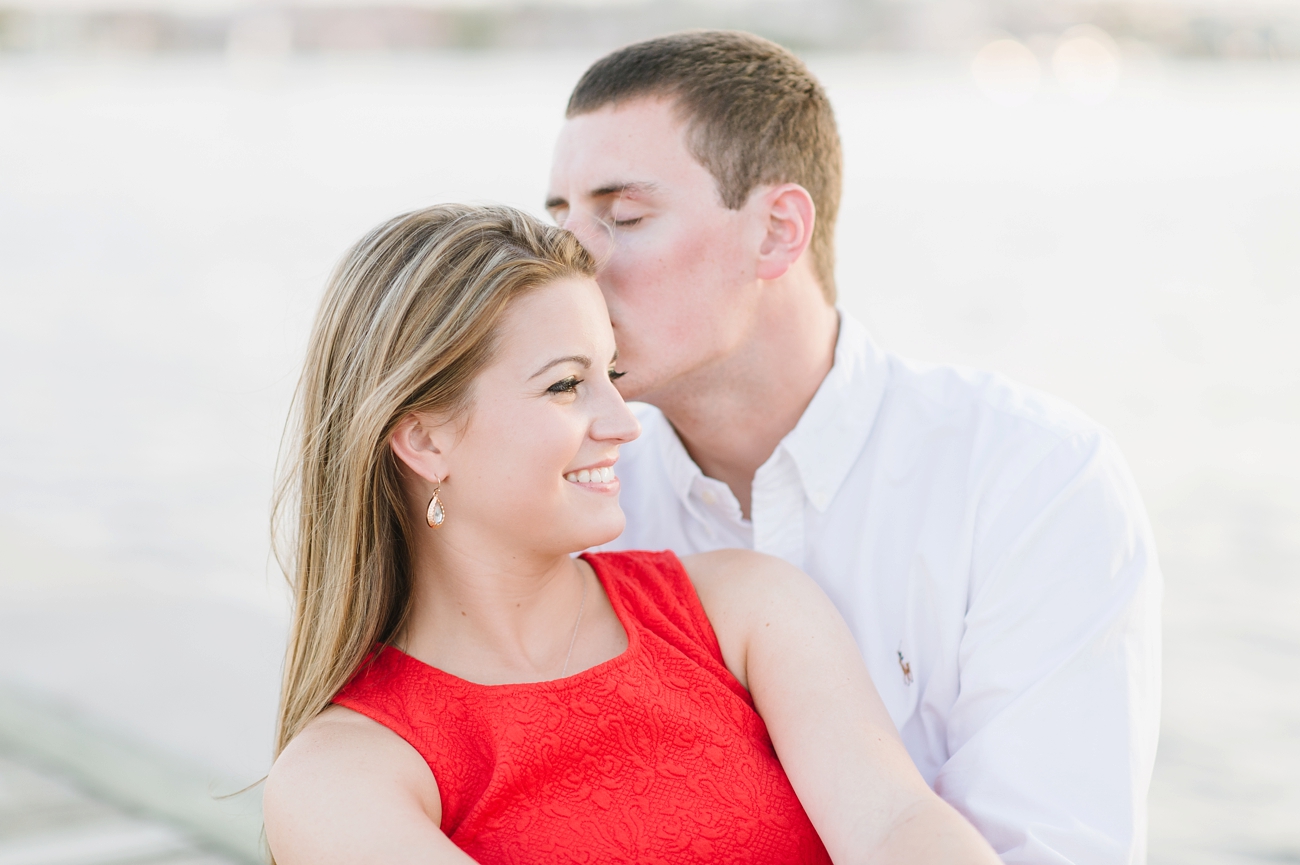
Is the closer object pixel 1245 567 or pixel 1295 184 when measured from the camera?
pixel 1245 567

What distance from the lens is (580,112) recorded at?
2.26 meters

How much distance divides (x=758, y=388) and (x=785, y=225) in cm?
32

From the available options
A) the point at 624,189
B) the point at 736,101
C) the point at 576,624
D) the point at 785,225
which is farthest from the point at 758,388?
the point at 576,624

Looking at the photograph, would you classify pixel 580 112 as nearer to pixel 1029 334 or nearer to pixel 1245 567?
pixel 1245 567

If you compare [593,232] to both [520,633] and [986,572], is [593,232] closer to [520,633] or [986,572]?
[520,633]

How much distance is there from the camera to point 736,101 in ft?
7.53

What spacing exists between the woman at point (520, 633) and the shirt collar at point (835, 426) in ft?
1.02

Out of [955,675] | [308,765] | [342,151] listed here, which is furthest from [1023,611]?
[342,151]

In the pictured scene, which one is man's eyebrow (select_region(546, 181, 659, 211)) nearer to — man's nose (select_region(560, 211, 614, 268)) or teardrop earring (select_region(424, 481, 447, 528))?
man's nose (select_region(560, 211, 614, 268))

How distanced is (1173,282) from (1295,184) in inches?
242

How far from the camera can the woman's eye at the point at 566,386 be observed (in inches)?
66.9

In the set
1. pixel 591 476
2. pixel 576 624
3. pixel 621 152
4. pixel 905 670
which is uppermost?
pixel 621 152

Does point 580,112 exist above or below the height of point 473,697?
above

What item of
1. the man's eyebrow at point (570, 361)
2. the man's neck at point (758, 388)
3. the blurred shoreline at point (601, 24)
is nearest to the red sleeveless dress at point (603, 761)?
the man's eyebrow at point (570, 361)
